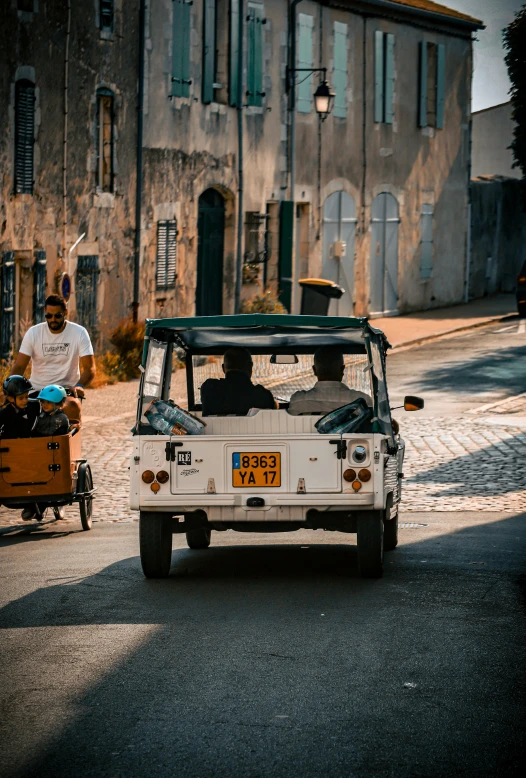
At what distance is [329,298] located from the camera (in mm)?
29688

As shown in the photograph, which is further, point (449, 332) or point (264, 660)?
point (449, 332)

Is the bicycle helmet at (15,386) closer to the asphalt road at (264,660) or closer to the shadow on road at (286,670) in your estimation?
the asphalt road at (264,660)

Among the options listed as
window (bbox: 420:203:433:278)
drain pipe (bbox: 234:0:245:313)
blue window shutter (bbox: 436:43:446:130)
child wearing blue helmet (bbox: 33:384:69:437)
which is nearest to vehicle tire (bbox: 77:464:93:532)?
child wearing blue helmet (bbox: 33:384:69:437)

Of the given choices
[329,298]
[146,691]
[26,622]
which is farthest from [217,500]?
[329,298]

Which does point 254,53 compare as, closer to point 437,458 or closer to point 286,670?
point 437,458

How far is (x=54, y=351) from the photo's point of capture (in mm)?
11977

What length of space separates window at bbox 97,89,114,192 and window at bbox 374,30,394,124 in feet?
34.5

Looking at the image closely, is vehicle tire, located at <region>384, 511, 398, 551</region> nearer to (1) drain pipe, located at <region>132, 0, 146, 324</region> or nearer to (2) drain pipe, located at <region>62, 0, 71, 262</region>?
(2) drain pipe, located at <region>62, 0, 71, 262</region>

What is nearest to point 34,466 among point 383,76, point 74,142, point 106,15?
point 74,142

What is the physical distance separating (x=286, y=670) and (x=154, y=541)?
2.49 metres

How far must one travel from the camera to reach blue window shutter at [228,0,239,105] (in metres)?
27.5

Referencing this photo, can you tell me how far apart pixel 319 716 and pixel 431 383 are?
55.5 ft

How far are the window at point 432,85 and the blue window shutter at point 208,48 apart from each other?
30.7 feet

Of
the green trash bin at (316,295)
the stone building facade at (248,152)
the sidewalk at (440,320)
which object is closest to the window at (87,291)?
the stone building facade at (248,152)
